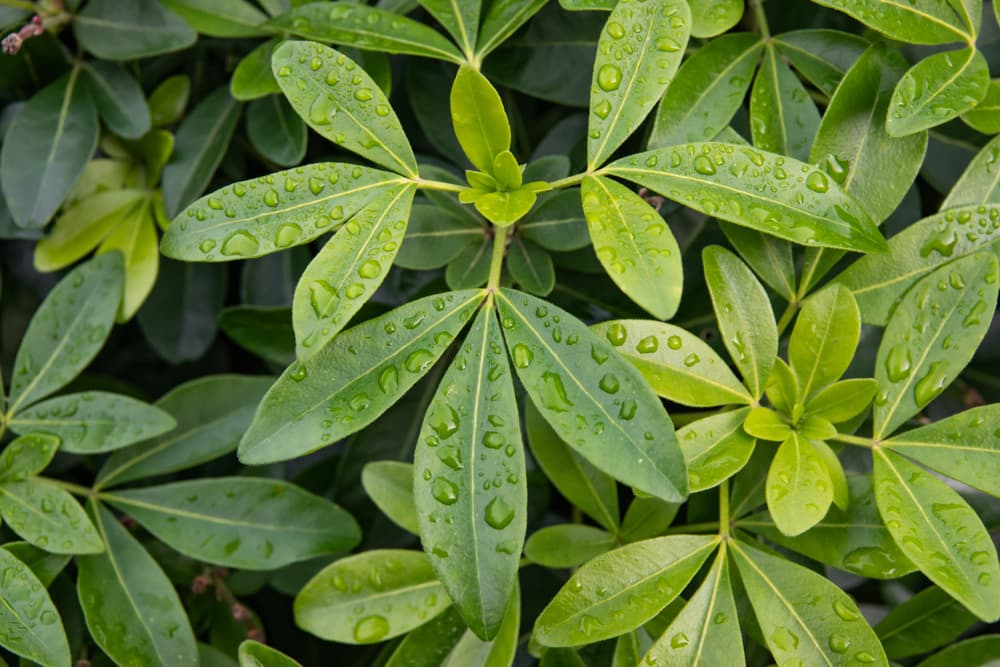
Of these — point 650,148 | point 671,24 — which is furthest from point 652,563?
point 671,24

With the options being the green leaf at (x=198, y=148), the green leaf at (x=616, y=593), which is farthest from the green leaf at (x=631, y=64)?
the green leaf at (x=198, y=148)

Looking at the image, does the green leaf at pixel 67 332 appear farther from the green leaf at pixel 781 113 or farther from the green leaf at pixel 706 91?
the green leaf at pixel 781 113

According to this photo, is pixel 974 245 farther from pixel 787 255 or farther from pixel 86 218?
pixel 86 218

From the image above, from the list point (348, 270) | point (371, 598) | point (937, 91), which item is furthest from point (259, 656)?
point (937, 91)

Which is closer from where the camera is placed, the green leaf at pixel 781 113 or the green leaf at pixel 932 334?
the green leaf at pixel 932 334

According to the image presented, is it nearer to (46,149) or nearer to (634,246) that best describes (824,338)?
(634,246)

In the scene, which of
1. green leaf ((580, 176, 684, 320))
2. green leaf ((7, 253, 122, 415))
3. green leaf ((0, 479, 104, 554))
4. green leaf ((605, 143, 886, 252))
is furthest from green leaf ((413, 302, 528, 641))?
green leaf ((7, 253, 122, 415))
